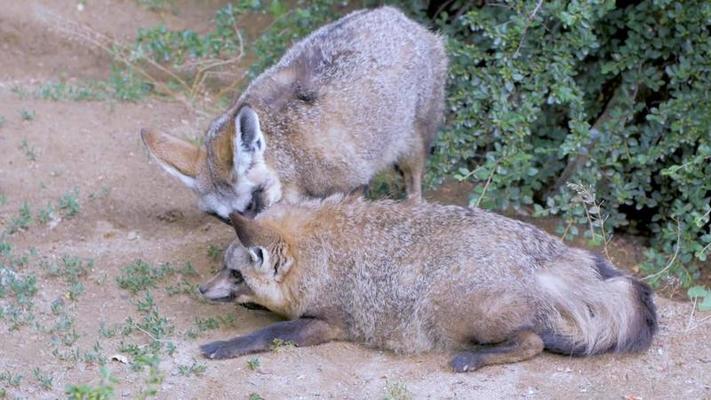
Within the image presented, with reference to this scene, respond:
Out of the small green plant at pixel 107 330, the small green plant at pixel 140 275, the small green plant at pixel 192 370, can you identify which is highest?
the small green plant at pixel 192 370

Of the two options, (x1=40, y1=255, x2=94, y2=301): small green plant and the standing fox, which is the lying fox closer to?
the standing fox

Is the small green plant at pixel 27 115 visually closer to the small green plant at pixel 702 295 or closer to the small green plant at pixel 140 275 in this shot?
the small green plant at pixel 140 275

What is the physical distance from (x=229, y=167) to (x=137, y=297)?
3.80 ft

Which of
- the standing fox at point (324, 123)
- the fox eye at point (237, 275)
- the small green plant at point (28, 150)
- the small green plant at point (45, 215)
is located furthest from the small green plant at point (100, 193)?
the fox eye at point (237, 275)

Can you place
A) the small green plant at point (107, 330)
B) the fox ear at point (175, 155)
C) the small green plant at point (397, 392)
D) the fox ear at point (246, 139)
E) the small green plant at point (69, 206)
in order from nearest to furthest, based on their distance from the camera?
the small green plant at point (397, 392) → the small green plant at point (107, 330) → the fox ear at point (246, 139) → the fox ear at point (175, 155) → the small green plant at point (69, 206)

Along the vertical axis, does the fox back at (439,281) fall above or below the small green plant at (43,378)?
above

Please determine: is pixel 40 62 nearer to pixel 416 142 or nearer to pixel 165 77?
pixel 165 77

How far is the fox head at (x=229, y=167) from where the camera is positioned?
7.52 metres

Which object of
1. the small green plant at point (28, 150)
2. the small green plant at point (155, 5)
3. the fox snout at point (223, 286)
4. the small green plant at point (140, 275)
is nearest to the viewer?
the fox snout at point (223, 286)

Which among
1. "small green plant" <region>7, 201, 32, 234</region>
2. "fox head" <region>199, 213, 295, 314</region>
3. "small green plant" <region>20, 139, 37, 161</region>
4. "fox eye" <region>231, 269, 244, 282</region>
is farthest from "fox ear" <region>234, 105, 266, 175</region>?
"small green plant" <region>20, 139, 37, 161</region>

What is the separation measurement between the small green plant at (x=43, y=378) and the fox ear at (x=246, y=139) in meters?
2.10

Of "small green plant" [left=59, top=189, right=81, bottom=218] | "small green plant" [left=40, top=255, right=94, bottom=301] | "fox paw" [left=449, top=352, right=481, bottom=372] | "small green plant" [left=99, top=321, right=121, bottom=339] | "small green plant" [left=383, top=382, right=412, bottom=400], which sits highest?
"fox paw" [left=449, top=352, right=481, bottom=372]

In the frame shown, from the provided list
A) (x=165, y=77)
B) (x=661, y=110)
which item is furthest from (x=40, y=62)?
(x=661, y=110)

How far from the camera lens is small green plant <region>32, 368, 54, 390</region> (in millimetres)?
6109
